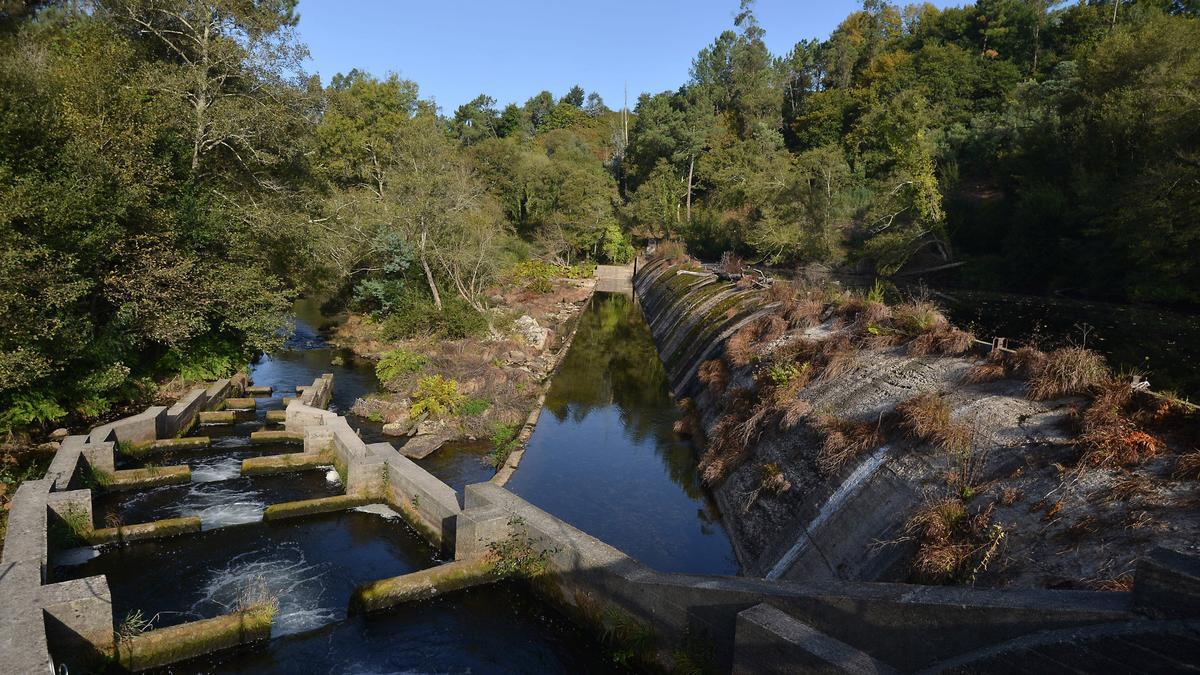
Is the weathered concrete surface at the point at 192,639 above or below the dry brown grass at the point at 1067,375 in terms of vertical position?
below

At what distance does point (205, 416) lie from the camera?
18031 millimetres

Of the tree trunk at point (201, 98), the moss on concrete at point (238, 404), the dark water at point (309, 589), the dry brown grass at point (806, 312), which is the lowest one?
the dark water at point (309, 589)

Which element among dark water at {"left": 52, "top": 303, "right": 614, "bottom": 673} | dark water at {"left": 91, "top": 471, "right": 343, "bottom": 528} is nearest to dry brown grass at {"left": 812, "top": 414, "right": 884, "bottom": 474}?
dark water at {"left": 52, "top": 303, "right": 614, "bottom": 673}

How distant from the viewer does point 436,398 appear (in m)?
19.2

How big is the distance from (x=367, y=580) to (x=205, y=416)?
10596 mm

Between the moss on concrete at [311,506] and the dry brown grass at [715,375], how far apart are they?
10380 mm

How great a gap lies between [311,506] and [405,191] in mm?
19413

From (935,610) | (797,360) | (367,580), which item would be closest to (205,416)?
(367,580)

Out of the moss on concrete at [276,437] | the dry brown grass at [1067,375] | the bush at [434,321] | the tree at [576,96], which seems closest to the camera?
the dry brown grass at [1067,375]

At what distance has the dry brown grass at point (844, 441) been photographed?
1066 centimetres

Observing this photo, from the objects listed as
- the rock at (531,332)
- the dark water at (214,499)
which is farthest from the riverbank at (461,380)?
the dark water at (214,499)

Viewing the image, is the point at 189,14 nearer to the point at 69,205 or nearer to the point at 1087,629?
the point at 69,205

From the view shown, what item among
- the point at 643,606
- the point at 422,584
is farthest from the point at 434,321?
the point at 643,606

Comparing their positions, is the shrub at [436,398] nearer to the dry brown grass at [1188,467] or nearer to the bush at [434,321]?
the bush at [434,321]
